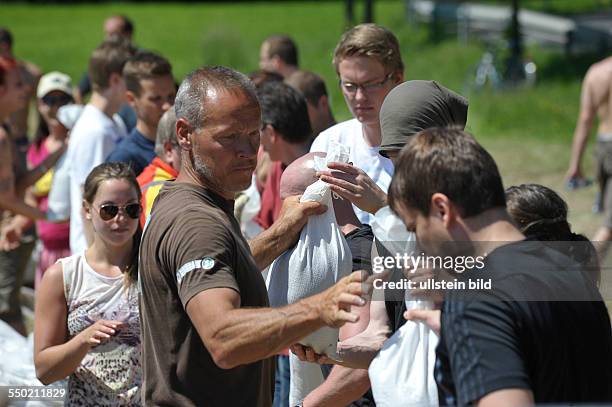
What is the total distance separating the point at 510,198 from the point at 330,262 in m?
0.65

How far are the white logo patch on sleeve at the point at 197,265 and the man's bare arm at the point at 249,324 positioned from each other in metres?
0.08

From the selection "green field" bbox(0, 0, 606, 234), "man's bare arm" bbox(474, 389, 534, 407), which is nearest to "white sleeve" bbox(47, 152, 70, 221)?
"green field" bbox(0, 0, 606, 234)

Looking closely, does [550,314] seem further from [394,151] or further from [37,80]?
[37,80]

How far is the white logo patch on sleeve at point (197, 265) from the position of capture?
8.87 ft

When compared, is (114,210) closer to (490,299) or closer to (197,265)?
(197,265)

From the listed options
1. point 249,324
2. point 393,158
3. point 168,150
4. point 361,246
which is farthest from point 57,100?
point 249,324

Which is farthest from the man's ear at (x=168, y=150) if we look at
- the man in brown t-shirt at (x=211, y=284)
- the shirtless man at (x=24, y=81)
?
the shirtless man at (x=24, y=81)

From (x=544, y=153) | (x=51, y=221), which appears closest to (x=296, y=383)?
(x=51, y=221)

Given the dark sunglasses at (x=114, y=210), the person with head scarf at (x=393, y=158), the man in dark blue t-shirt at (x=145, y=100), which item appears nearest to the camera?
the person with head scarf at (x=393, y=158)

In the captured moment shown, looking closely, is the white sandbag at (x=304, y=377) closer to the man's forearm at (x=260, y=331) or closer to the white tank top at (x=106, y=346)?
the white tank top at (x=106, y=346)

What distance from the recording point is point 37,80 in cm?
1112

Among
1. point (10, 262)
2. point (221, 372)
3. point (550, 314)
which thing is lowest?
point (10, 262)

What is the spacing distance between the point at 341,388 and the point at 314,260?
19.8 inches

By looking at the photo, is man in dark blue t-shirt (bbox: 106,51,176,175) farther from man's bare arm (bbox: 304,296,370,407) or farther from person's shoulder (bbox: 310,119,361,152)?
man's bare arm (bbox: 304,296,370,407)
